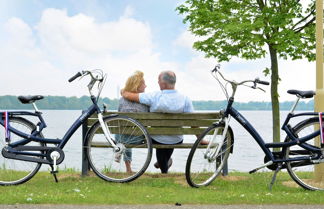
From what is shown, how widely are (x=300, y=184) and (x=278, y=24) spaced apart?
754 centimetres

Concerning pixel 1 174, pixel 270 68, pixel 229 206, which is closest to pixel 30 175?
pixel 1 174

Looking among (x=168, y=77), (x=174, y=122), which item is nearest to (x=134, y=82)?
(x=168, y=77)

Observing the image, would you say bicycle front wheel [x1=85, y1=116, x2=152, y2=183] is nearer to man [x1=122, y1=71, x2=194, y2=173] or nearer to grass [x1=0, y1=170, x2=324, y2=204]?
grass [x1=0, y1=170, x2=324, y2=204]

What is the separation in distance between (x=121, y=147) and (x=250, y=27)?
764cm

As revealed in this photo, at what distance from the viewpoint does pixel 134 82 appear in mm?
7875

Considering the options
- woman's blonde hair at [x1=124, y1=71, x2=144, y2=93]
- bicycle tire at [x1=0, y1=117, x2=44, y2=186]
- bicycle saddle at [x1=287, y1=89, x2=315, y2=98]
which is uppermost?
woman's blonde hair at [x1=124, y1=71, x2=144, y2=93]

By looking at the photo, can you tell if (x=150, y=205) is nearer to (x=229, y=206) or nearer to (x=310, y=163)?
(x=229, y=206)

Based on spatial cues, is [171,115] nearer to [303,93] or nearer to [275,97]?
[303,93]

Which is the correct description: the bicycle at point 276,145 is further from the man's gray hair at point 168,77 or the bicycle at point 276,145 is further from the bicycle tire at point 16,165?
the bicycle tire at point 16,165

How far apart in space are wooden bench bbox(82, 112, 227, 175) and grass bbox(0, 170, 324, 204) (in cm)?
52

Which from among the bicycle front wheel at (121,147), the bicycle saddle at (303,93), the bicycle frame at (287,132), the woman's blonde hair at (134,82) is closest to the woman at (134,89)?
the woman's blonde hair at (134,82)

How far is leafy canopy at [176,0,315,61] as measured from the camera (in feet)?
45.9

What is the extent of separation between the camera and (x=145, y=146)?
748 cm

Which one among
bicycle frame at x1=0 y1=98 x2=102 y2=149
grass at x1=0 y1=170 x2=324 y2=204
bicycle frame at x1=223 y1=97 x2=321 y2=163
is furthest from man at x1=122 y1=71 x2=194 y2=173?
bicycle frame at x1=223 y1=97 x2=321 y2=163
